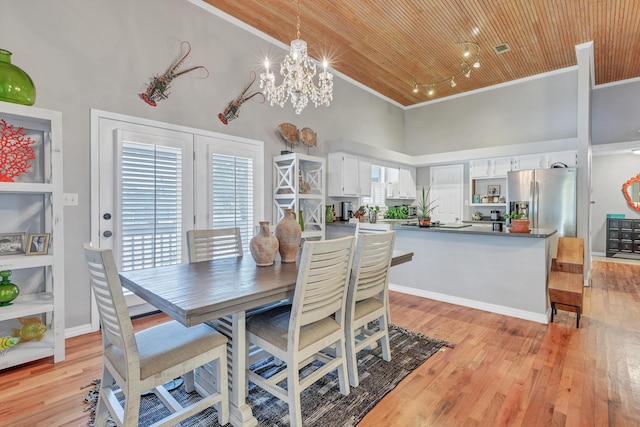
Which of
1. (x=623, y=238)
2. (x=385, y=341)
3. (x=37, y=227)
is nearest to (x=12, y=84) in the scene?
(x=37, y=227)

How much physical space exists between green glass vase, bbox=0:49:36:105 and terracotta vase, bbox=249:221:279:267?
1.96 metres

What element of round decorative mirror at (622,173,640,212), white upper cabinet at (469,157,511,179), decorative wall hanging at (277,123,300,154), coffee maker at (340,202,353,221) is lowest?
coffee maker at (340,202,353,221)

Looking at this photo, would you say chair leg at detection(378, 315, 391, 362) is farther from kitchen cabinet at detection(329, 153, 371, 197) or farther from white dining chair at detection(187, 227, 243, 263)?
kitchen cabinet at detection(329, 153, 371, 197)

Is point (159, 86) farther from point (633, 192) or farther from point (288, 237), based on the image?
point (633, 192)

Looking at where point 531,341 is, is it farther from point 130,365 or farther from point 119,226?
point 119,226

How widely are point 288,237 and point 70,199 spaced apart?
206 cm

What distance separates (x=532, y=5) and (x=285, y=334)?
14.3 feet

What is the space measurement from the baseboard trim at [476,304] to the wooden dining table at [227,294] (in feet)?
8.40

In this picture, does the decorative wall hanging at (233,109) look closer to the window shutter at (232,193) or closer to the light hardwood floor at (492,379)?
the window shutter at (232,193)

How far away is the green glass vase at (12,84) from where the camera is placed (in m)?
2.22

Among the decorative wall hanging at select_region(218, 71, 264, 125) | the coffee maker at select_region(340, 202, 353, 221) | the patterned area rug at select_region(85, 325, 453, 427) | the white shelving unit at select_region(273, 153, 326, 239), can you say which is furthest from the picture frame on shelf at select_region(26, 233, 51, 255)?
the coffee maker at select_region(340, 202, 353, 221)

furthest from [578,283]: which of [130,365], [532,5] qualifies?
[130,365]

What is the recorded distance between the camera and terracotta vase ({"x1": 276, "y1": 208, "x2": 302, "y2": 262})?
231 centimetres

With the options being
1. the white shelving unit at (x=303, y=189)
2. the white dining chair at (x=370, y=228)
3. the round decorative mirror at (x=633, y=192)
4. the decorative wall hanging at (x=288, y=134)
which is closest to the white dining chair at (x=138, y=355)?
the white dining chair at (x=370, y=228)
